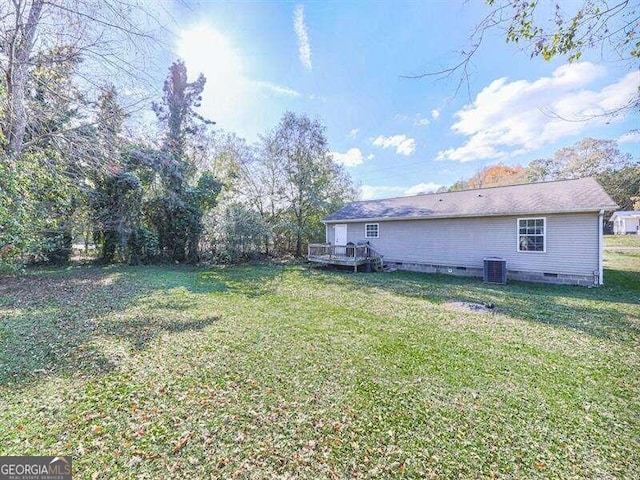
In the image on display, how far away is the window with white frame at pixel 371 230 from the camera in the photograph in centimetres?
1432

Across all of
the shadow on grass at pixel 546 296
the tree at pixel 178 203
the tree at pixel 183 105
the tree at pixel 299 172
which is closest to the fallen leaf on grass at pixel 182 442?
the shadow on grass at pixel 546 296

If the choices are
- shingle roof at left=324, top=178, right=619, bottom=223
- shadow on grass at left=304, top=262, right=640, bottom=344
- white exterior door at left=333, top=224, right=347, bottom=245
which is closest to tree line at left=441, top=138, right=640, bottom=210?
shingle roof at left=324, top=178, right=619, bottom=223

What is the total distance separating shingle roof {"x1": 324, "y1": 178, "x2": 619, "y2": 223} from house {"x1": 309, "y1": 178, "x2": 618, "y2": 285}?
26 mm

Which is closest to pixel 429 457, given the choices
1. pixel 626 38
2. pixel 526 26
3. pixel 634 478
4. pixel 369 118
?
pixel 634 478

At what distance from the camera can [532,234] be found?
1004 cm

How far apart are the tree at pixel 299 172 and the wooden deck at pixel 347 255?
3.78 meters

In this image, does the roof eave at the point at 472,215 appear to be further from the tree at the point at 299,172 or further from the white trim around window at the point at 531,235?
the tree at the point at 299,172

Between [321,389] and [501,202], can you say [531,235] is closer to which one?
[501,202]

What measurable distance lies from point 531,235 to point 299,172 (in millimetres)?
12733

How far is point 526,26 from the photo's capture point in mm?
3182

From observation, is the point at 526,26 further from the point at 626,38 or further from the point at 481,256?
the point at 481,256

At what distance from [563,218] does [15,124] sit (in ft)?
47.7

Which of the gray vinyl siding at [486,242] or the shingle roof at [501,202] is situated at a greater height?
the shingle roof at [501,202]

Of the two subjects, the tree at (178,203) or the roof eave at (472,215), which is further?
the tree at (178,203)
